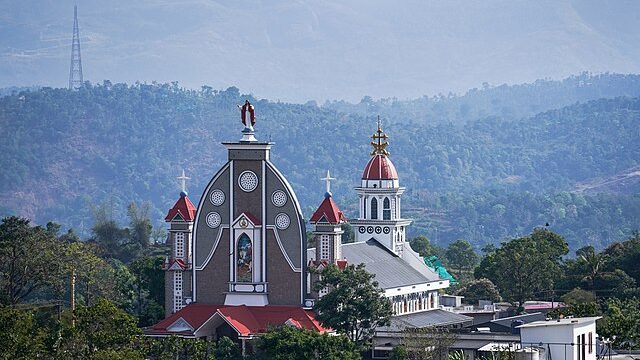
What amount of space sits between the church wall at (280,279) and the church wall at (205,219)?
2.27 metres

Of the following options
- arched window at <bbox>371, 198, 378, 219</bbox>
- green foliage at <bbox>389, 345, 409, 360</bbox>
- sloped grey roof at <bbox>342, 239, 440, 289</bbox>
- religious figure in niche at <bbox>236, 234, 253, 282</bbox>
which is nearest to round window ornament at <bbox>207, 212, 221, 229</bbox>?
religious figure in niche at <bbox>236, 234, 253, 282</bbox>

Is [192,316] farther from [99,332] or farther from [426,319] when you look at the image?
[426,319]

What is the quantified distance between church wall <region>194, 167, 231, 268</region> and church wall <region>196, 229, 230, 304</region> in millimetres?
372

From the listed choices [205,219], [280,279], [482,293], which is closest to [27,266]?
[205,219]

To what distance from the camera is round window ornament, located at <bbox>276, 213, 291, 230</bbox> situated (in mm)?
76000

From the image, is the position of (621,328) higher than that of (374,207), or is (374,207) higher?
(374,207)

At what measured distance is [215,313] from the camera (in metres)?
74.1

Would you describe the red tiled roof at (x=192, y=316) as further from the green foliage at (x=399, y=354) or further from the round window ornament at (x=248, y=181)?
the green foliage at (x=399, y=354)

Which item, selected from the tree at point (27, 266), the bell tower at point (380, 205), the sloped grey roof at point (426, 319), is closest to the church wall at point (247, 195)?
the sloped grey roof at point (426, 319)

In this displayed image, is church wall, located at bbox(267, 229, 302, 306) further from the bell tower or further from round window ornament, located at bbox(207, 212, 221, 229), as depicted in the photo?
the bell tower

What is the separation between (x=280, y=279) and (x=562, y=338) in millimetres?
15094

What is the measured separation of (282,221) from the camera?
76062 mm

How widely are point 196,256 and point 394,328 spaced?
9.19m

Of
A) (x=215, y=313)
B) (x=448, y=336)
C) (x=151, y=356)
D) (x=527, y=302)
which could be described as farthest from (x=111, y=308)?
(x=527, y=302)
